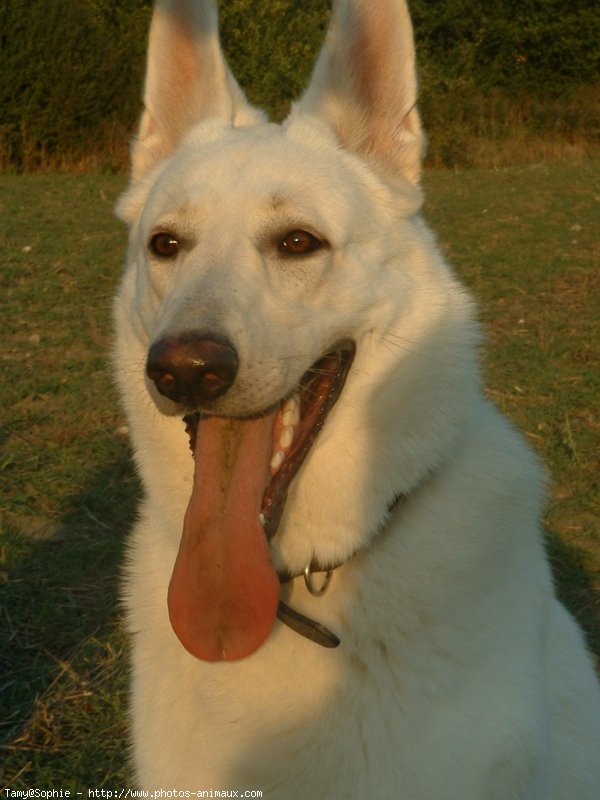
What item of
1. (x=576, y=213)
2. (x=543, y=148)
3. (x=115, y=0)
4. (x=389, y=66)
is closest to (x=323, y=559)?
(x=389, y=66)

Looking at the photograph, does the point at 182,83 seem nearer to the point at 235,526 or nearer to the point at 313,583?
the point at 235,526

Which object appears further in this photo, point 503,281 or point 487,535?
point 503,281

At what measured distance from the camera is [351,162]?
110 inches

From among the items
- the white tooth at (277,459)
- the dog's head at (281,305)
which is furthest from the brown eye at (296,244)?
the white tooth at (277,459)

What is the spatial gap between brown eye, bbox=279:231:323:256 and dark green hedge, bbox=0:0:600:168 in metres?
16.8

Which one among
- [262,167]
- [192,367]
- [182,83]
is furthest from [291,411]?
[182,83]

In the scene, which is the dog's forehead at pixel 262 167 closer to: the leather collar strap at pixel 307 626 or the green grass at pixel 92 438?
the leather collar strap at pixel 307 626

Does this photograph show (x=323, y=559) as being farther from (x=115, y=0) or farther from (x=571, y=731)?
(x=115, y=0)

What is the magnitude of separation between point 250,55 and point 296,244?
23988 millimetres

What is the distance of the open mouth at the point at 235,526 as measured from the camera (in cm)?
229

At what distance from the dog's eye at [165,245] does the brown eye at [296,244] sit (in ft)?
1.00

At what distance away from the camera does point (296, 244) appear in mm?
2555

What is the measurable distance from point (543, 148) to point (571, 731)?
1745 centimetres

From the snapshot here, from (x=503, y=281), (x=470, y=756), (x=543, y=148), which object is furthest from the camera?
(x=543, y=148)
